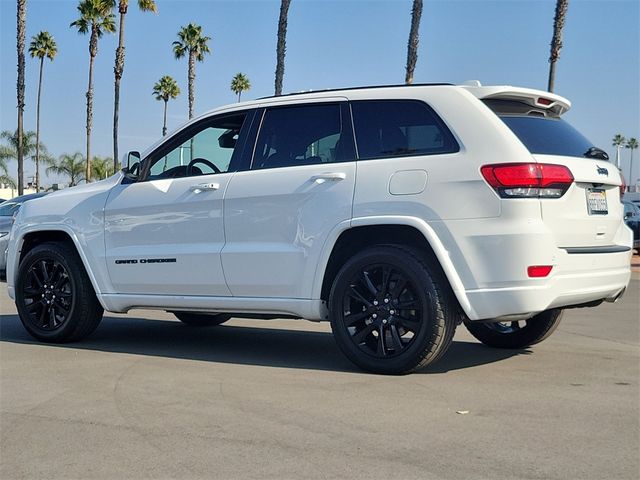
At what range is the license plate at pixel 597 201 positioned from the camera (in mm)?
5457

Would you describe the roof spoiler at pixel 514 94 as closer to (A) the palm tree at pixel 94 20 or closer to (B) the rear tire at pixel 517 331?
(B) the rear tire at pixel 517 331

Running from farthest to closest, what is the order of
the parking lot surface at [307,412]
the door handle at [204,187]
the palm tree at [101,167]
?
the palm tree at [101,167] < the door handle at [204,187] < the parking lot surface at [307,412]

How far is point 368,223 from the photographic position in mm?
5480

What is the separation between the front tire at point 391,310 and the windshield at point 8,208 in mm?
10475

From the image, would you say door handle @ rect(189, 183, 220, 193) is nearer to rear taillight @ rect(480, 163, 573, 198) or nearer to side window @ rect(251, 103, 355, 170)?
side window @ rect(251, 103, 355, 170)

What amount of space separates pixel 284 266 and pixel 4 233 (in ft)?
29.8

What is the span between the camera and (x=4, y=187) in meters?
80.0

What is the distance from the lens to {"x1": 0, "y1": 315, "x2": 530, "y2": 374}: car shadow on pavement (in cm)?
628

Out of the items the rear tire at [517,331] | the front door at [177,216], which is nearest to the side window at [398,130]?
the front door at [177,216]

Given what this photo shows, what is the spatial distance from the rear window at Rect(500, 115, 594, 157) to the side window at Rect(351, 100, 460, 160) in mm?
456

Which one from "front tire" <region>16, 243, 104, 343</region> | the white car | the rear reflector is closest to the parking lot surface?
"front tire" <region>16, 243, 104, 343</region>

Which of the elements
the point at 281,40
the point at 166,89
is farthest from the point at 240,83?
the point at 281,40

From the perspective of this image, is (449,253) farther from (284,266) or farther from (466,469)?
(466,469)

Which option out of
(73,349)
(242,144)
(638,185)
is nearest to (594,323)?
(242,144)
